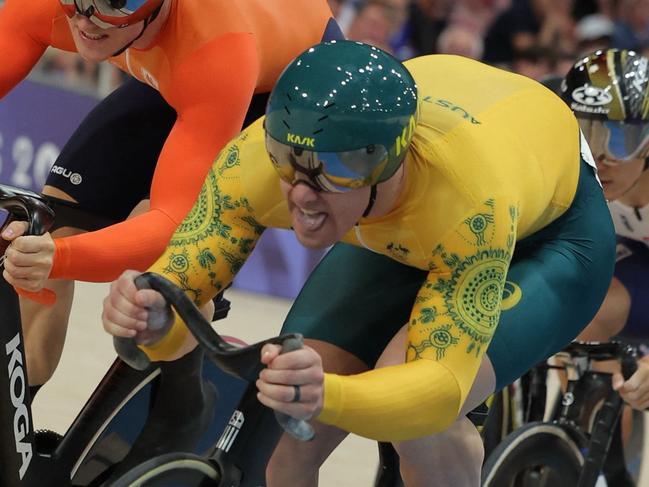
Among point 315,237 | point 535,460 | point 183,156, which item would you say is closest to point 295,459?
point 315,237

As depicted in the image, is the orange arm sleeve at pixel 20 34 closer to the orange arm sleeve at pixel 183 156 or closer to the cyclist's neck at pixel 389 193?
the orange arm sleeve at pixel 183 156

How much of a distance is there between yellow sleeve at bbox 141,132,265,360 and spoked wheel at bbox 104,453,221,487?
246 millimetres

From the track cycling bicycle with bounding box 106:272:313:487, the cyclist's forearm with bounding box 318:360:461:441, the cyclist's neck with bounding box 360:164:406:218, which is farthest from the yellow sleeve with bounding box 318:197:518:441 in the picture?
the track cycling bicycle with bounding box 106:272:313:487

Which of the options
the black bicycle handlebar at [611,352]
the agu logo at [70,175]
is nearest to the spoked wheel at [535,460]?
the black bicycle handlebar at [611,352]

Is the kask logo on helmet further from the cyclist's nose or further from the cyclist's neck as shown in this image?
the cyclist's nose

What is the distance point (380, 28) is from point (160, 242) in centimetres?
675

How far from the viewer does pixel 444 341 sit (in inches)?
116

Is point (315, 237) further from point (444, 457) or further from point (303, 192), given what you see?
point (444, 457)

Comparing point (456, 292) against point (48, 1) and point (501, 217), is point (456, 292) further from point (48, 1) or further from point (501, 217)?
point (48, 1)

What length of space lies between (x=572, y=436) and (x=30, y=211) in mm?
1948

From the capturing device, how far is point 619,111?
14.4 feet

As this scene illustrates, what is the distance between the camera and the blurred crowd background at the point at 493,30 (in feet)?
33.2

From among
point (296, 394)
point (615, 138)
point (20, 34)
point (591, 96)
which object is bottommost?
point (296, 394)

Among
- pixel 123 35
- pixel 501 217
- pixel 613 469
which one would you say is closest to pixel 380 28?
pixel 613 469
